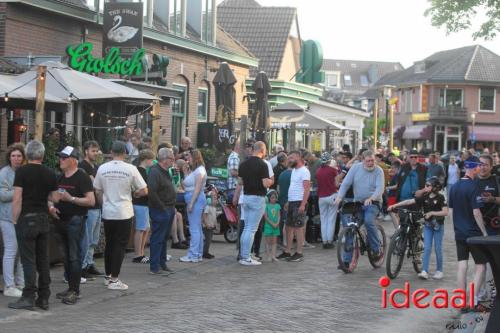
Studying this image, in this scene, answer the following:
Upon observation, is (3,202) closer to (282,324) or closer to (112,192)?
(112,192)

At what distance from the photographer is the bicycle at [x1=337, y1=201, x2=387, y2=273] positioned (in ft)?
42.5

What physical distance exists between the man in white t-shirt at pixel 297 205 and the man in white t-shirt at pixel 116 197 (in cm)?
434

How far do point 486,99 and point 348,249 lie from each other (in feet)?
212

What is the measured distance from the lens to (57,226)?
10148 mm

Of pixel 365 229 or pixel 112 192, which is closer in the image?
pixel 112 192

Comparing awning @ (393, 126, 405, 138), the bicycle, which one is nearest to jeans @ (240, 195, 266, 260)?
the bicycle

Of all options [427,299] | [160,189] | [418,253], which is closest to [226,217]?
[160,189]

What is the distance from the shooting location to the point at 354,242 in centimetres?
1318

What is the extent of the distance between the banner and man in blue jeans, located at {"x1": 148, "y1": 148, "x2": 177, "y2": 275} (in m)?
8.02

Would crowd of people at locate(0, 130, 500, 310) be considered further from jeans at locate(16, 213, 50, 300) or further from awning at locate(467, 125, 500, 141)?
awning at locate(467, 125, 500, 141)

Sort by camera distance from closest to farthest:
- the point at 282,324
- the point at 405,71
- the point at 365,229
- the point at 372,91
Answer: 1. the point at 282,324
2. the point at 365,229
3. the point at 405,71
4. the point at 372,91

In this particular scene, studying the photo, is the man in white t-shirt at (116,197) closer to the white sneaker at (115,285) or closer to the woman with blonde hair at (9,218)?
the white sneaker at (115,285)

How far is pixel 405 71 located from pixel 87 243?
258 feet

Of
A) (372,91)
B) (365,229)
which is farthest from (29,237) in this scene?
(372,91)
